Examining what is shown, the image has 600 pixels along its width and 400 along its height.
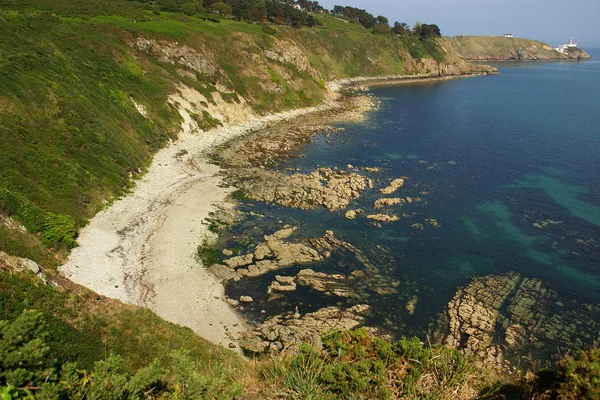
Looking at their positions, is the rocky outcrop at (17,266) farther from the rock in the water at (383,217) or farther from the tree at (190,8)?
the tree at (190,8)

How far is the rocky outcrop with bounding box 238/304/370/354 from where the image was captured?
92.7 ft

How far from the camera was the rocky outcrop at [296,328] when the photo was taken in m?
28.3

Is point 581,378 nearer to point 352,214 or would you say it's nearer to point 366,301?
point 366,301

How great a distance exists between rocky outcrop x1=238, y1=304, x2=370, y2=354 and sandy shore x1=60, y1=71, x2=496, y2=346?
1.70 meters

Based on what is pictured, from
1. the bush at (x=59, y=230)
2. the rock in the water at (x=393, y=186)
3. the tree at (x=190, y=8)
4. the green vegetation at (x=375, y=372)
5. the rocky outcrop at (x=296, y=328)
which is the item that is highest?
the tree at (x=190, y=8)

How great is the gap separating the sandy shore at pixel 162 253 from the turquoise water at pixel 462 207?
3.25 meters

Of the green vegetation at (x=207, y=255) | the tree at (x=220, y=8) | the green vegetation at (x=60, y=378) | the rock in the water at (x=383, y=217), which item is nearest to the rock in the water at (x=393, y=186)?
the rock in the water at (x=383, y=217)

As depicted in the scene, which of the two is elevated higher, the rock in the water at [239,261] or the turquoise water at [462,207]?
the turquoise water at [462,207]

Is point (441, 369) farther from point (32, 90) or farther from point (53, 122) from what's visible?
point (32, 90)

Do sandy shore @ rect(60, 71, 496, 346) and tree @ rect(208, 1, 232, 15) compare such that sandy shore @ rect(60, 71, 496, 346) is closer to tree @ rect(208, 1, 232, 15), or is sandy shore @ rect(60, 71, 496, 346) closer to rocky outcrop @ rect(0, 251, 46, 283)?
rocky outcrop @ rect(0, 251, 46, 283)

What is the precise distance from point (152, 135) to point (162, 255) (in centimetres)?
3208

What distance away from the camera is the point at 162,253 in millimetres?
37688

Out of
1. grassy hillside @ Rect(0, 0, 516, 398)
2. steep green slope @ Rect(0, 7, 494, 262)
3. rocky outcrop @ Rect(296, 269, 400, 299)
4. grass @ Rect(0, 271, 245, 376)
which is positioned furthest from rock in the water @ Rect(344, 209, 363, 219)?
steep green slope @ Rect(0, 7, 494, 262)

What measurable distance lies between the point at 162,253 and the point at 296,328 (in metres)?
15.8
